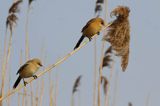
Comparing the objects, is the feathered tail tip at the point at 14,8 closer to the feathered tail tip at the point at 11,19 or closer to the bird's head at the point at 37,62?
the feathered tail tip at the point at 11,19

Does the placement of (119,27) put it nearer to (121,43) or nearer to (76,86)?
(121,43)

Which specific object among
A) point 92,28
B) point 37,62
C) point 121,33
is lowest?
point 121,33

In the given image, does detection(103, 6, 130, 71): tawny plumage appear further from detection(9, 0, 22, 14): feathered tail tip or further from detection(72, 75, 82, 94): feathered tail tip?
detection(72, 75, 82, 94): feathered tail tip

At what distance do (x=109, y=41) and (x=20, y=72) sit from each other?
1.25 metres

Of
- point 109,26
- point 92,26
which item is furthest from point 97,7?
point 109,26

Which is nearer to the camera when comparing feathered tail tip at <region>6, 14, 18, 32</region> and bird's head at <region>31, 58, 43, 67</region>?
bird's head at <region>31, 58, 43, 67</region>

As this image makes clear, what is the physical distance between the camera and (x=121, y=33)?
3496 mm

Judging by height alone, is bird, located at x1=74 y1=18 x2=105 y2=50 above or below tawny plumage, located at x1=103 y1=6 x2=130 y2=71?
above

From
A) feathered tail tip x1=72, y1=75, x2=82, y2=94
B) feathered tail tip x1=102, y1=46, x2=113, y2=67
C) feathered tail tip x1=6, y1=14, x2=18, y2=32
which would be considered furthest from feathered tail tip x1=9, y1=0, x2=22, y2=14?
feathered tail tip x1=72, y1=75, x2=82, y2=94

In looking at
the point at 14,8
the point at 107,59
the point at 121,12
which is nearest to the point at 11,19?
the point at 14,8

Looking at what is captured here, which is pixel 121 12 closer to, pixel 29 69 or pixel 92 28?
pixel 92 28

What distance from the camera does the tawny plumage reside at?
3469 mm

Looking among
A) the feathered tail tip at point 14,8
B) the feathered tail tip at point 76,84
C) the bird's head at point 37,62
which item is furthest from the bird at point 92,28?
the feathered tail tip at point 76,84

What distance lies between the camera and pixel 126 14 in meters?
3.54
